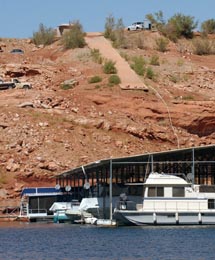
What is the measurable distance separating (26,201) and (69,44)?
37.4m

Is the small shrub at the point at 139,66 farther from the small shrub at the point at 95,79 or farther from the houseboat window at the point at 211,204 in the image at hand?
the houseboat window at the point at 211,204

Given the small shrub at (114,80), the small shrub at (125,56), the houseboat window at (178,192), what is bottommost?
the houseboat window at (178,192)

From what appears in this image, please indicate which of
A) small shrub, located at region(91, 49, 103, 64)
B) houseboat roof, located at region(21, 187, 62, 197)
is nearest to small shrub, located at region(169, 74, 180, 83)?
small shrub, located at region(91, 49, 103, 64)

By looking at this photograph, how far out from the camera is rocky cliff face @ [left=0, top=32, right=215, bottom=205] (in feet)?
347

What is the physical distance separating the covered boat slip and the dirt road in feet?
68.5

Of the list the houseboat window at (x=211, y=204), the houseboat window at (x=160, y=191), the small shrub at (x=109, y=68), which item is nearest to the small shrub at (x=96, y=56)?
the small shrub at (x=109, y=68)

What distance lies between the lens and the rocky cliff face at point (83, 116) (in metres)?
106

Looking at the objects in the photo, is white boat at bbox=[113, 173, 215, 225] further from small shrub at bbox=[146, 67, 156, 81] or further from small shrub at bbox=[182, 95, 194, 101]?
small shrub at bbox=[146, 67, 156, 81]

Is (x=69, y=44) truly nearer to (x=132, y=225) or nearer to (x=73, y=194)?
(x=73, y=194)

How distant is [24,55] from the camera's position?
132875 mm

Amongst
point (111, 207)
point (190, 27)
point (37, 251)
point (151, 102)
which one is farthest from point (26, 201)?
point (190, 27)

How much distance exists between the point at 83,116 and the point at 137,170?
21834mm

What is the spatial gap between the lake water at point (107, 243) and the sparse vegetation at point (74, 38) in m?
48.4

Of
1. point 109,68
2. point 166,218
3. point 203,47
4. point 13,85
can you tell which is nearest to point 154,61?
point 109,68
